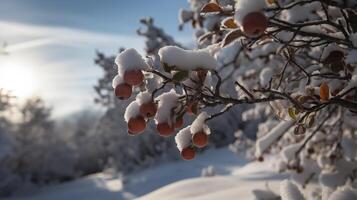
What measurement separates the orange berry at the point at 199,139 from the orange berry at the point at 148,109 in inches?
10.1

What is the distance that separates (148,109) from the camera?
1.77m

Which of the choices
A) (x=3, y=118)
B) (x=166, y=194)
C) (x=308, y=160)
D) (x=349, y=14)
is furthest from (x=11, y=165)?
(x=349, y=14)

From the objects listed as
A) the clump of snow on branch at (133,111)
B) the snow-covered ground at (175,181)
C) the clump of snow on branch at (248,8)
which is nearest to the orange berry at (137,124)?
the clump of snow on branch at (133,111)

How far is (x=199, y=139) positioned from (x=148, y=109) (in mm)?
292

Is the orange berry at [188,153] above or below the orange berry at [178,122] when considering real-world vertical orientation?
below

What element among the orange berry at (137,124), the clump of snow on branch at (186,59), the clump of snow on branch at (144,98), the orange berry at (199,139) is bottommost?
the orange berry at (199,139)

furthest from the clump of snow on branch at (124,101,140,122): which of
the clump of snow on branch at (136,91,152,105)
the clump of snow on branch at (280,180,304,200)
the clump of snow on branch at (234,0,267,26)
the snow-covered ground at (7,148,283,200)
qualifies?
the snow-covered ground at (7,148,283,200)

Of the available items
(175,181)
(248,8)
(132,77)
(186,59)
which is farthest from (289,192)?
(175,181)

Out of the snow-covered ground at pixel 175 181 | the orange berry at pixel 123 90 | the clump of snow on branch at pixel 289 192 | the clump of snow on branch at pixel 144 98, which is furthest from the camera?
the snow-covered ground at pixel 175 181

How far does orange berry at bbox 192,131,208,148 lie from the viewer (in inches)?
76.5

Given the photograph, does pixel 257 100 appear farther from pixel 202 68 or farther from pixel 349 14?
pixel 349 14

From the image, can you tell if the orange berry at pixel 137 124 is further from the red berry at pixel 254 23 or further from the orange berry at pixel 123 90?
the red berry at pixel 254 23

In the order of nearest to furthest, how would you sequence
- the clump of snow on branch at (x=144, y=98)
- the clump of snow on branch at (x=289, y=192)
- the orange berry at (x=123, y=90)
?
the orange berry at (x=123, y=90) < the clump of snow on branch at (x=144, y=98) < the clump of snow on branch at (x=289, y=192)

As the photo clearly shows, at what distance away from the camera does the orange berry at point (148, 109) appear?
1760 millimetres
